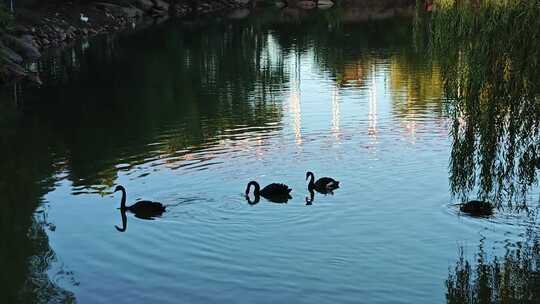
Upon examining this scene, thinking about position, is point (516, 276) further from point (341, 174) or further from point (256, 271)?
point (341, 174)

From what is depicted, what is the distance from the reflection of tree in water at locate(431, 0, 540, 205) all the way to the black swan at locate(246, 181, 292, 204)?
5.79m

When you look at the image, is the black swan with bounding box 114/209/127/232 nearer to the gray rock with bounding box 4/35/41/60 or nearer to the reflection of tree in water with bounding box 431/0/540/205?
the reflection of tree in water with bounding box 431/0/540/205

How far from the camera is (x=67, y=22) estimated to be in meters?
80.9

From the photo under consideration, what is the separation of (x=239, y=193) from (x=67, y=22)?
58.8 m

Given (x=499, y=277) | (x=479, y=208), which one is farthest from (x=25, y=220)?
(x=499, y=277)

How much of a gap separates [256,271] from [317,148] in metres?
12.8

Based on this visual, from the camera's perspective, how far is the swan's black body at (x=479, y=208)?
22.9 meters

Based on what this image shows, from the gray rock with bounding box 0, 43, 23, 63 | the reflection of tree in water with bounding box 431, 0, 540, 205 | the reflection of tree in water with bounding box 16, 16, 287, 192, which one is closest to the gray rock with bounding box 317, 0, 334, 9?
the reflection of tree in water with bounding box 16, 16, 287, 192

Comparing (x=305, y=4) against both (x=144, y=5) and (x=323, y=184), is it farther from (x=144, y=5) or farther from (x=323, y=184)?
(x=323, y=184)

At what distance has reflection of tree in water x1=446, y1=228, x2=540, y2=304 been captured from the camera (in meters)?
19.0

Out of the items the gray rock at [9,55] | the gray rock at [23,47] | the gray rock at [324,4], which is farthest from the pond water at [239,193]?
the gray rock at [324,4]

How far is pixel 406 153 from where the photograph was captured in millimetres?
30969

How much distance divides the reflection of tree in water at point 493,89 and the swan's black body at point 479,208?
19.7 inches

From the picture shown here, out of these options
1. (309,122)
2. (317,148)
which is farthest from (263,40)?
(317,148)
